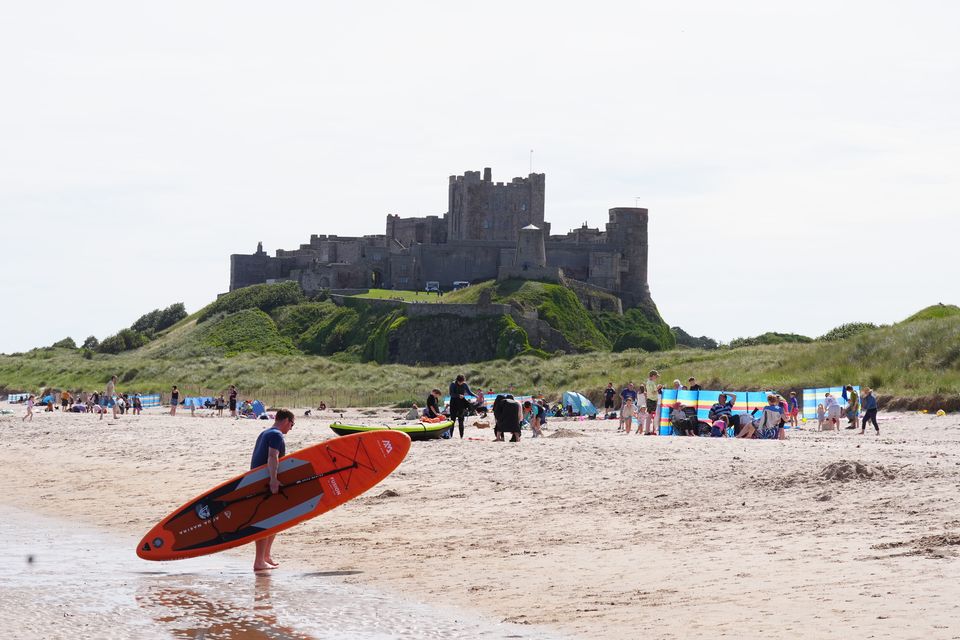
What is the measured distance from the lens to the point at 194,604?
987 centimetres

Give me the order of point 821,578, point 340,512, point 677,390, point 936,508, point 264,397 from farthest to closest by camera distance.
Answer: point 264,397, point 677,390, point 340,512, point 936,508, point 821,578

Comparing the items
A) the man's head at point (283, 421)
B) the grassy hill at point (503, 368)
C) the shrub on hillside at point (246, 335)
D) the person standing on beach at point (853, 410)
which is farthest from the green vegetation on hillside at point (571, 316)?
the man's head at point (283, 421)

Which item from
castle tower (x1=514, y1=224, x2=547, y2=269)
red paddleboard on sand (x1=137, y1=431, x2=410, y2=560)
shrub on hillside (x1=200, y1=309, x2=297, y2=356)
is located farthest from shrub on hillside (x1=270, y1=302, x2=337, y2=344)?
red paddleboard on sand (x1=137, y1=431, x2=410, y2=560)

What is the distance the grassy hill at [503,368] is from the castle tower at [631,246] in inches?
926

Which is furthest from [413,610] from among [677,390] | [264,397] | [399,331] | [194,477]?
[399,331]

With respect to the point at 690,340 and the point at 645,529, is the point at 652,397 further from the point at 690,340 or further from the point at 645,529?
the point at 690,340

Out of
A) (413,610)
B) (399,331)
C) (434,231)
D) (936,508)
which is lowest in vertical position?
(413,610)

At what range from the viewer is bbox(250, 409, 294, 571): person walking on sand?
11008 mm

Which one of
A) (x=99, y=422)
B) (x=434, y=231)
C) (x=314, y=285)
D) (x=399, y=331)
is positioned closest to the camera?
Answer: (x=99, y=422)

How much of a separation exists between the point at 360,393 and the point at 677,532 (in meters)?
41.0

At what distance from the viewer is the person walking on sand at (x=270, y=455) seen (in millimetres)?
11008

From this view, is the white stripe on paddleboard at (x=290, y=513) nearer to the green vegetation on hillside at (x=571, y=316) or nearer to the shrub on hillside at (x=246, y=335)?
the green vegetation on hillside at (x=571, y=316)

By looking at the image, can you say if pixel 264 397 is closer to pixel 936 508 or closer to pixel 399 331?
pixel 399 331

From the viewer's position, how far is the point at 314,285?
9000 centimetres
